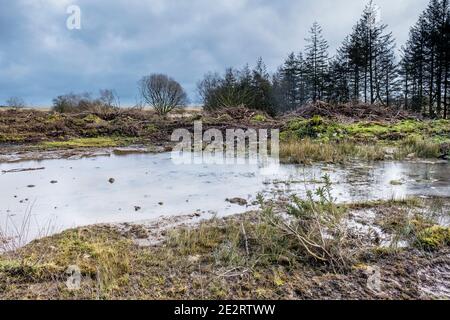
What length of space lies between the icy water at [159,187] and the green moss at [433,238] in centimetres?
158

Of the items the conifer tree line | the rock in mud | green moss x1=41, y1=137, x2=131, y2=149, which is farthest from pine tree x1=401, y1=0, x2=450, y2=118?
the rock in mud

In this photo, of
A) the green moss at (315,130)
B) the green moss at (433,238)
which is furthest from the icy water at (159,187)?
the green moss at (315,130)

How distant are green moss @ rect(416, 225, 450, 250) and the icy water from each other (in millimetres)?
1585

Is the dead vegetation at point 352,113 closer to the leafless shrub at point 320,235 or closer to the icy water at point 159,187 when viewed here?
the icy water at point 159,187

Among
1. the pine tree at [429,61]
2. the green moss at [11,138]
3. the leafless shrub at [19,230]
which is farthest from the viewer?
the pine tree at [429,61]

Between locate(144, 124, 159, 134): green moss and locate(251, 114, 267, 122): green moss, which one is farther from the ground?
locate(251, 114, 267, 122): green moss

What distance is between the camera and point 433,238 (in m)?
3.23

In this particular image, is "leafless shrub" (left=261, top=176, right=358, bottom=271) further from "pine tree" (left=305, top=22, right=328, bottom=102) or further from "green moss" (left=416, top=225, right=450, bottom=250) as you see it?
"pine tree" (left=305, top=22, right=328, bottom=102)

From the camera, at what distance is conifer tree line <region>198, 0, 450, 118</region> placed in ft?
84.5

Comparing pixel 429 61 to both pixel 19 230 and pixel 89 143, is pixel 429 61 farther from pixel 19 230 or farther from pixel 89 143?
pixel 19 230

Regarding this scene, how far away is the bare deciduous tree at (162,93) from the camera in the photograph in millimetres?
34625

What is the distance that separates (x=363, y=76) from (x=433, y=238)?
31589 millimetres

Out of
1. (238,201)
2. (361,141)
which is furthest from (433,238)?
(361,141)
